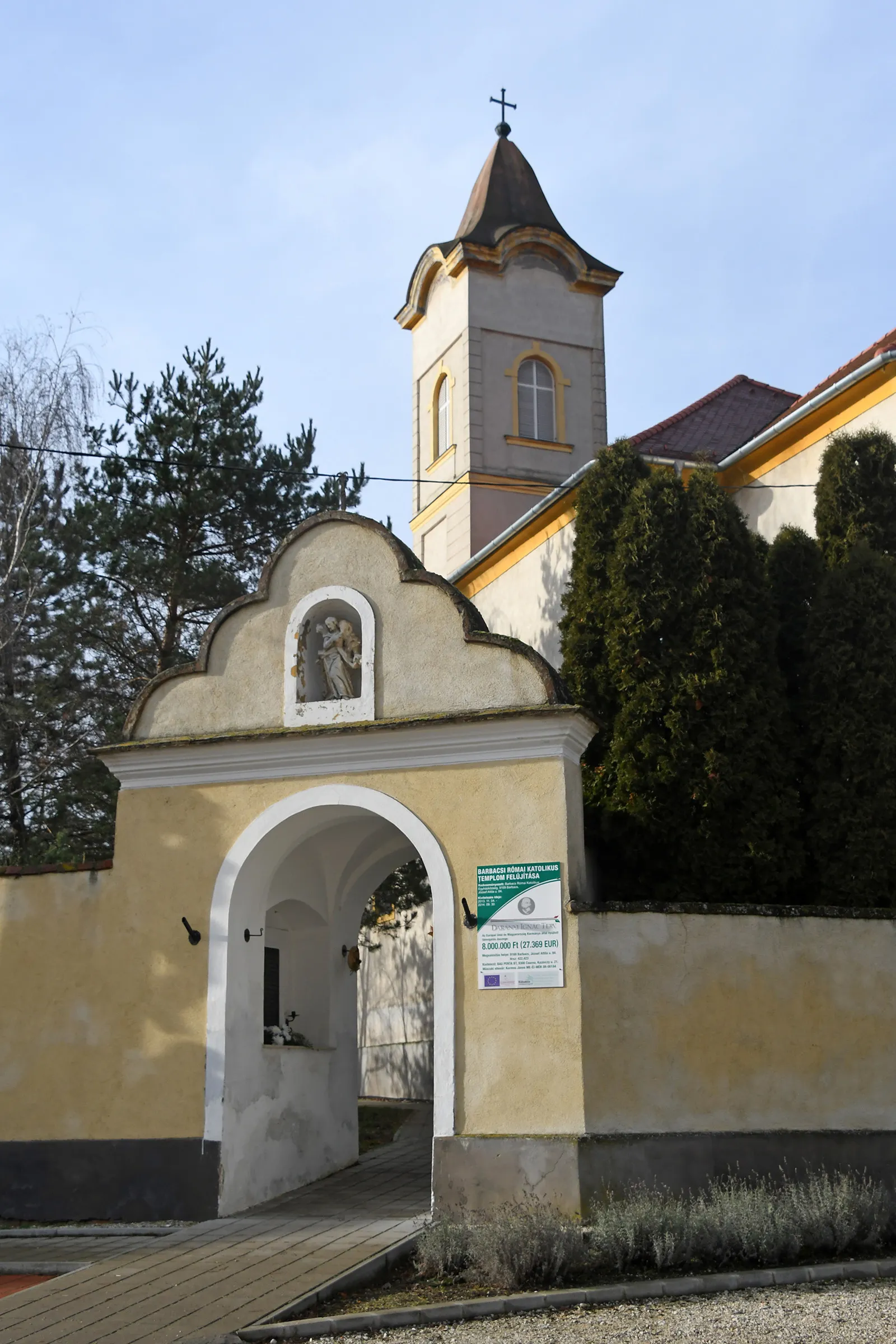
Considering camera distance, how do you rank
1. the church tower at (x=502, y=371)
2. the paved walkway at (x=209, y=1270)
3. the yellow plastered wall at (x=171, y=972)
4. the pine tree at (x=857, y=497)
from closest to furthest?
the paved walkway at (x=209, y=1270) → the yellow plastered wall at (x=171, y=972) → the pine tree at (x=857, y=497) → the church tower at (x=502, y=371)

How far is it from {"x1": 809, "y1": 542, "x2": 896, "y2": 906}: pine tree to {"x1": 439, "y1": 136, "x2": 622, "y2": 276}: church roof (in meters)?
16.2

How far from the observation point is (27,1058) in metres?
12.7

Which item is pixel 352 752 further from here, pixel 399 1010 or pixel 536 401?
pixel 536 401

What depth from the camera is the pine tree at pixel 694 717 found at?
12570 millimetres

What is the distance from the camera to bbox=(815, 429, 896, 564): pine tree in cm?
1388

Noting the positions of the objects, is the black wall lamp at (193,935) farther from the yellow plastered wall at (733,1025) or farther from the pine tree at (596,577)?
the pine tree at (596,577)

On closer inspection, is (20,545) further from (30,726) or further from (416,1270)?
(416,1270)

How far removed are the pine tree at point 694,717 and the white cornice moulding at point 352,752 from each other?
93 centimetres

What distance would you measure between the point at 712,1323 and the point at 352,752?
19.4 ft

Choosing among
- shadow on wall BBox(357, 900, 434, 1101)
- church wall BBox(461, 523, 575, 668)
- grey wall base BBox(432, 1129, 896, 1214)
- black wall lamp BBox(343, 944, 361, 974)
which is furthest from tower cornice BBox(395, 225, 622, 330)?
grey wall base BBox(432, 1129, 896, 1214)

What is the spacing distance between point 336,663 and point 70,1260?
551 cm

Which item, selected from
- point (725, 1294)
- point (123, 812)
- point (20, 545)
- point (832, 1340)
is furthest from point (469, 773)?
point (20, 545)

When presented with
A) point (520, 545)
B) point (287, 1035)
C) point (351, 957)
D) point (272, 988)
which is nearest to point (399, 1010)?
point (520, 545)

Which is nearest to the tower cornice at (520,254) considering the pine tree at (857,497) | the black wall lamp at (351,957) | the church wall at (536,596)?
the church wall at (536,596)
